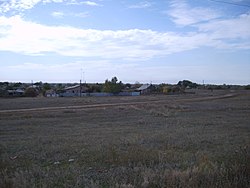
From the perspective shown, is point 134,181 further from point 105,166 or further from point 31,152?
point 31,152

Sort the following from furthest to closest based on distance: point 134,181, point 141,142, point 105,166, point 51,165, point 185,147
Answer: point 141,142, point 185,147, point 51,165, point 105,166, point 134,181

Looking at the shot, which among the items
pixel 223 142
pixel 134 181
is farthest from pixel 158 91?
pixel 134 181

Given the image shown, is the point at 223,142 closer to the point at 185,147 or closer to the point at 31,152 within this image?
the point at 185,147

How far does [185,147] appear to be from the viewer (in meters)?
15.1

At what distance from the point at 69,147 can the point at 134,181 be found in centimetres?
809

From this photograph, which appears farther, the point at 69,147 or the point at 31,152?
the point at 69,147

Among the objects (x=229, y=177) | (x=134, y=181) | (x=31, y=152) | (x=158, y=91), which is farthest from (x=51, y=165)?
(x=158, y=91)

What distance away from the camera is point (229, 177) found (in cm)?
739

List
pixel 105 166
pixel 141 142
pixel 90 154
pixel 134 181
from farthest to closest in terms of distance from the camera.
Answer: pixel 141 142
pixel 90 154
pixel 105 166
pixel 134 181

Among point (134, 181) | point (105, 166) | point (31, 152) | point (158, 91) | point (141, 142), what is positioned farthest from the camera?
point (158, 91)

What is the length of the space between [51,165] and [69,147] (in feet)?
13.7

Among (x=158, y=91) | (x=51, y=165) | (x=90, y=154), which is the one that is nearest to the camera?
(x=51, y=165)

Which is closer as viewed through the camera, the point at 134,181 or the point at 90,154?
the point at 134,181

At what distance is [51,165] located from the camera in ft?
36.4
